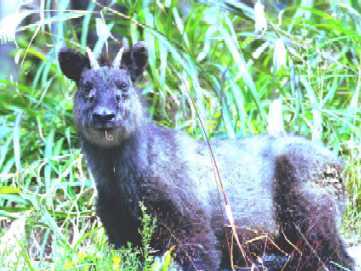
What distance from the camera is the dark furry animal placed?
5547mm

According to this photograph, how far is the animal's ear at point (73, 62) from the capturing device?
5.86 meters

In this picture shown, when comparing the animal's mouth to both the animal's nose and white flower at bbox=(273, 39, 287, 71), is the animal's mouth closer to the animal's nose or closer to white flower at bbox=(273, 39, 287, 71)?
the animal's nose

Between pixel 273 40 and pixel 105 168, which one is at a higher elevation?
pixel 273 40

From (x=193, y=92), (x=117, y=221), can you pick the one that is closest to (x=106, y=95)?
(x=117, y=221)

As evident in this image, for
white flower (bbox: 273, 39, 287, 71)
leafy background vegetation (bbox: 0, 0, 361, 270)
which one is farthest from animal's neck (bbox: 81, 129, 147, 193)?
white flower (bbox: 273, 39, 287, 71)

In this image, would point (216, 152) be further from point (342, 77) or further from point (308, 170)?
point (342, 77)

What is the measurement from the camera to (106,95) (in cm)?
555

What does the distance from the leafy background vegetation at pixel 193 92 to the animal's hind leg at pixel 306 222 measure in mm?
856

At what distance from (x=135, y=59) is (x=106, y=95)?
0.49 metres

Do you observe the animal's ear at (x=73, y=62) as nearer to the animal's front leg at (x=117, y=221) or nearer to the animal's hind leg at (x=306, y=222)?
the animal's front leg at (x=117, y=221)

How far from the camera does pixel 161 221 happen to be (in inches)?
217

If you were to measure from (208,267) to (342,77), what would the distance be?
9.47ft

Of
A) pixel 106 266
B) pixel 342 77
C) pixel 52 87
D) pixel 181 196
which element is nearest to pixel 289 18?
pixel 342 77

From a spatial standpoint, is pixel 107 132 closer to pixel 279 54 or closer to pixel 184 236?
pixel 184 236
